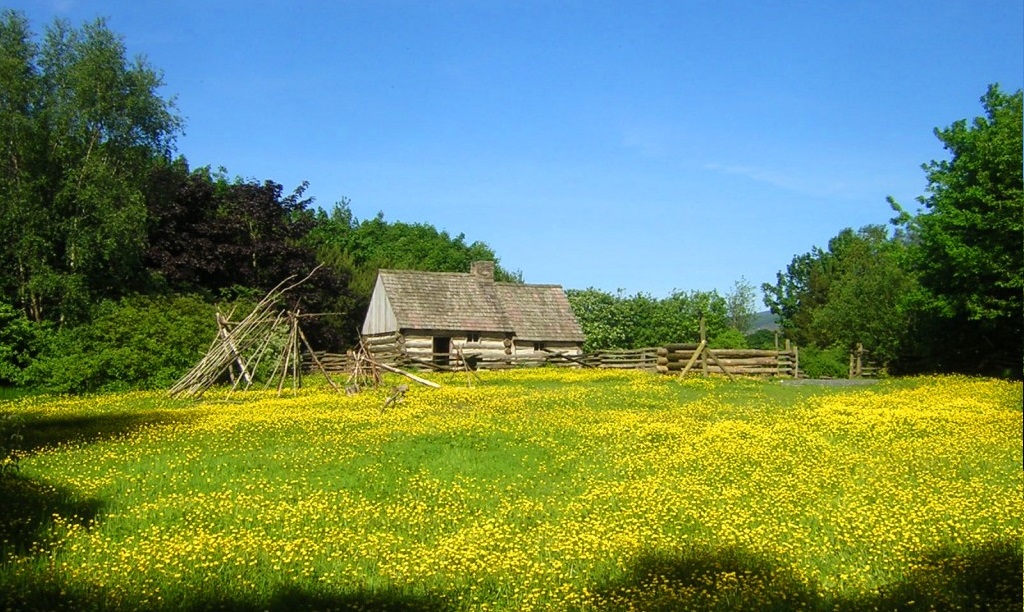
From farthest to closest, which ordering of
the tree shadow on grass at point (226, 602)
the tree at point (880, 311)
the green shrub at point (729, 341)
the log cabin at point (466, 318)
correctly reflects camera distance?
1. the green shrub at point (729, 341)
2. the log cabin at point (466, 318)
3. the tree at point (880, 311)
4. the tree shadow on grass at point (226, 602)

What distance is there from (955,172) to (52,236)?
113 ft

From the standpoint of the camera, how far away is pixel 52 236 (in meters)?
33.9

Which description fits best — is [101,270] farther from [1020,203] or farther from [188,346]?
[1020,203]

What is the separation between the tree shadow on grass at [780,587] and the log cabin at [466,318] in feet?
127

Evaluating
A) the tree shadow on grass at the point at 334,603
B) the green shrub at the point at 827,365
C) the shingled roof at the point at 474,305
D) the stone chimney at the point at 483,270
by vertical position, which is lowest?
the tree shadow on grass at the point at 334,603

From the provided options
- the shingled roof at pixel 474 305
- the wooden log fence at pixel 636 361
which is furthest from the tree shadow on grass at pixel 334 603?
the shingled roof at pixel 474 305

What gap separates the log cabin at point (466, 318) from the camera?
1987 inches

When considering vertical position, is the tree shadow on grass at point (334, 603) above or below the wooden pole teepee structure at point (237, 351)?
below

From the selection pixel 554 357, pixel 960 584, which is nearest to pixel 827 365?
pixel 554 357

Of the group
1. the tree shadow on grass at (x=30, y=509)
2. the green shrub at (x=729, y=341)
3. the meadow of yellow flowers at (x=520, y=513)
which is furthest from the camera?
the green shrub at (x=729, y=341)

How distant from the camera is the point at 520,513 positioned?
10773 mm

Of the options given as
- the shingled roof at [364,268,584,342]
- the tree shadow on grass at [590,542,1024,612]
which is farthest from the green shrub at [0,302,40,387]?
the tree shadow on grass at [590,542,1024,612]

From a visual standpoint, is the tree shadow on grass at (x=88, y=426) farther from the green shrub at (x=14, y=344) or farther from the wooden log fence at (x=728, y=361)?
the wooden log fence at (x=728, y=361)

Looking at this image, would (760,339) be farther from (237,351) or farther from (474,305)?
(237,351)
